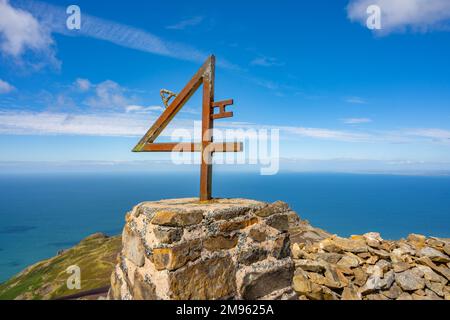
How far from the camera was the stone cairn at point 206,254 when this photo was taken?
9.45ft

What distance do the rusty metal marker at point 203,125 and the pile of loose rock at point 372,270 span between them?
3.10 metres

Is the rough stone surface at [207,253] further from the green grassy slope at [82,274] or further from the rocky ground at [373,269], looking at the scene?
the green grassy slope at [82,274]

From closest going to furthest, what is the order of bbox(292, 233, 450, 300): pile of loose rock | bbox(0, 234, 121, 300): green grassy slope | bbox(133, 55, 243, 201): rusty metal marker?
bbox(133, 55, 243, 201): rusty metal marker → bbox(292, 233, 450, 300): pile of loose rock → bbox(0, 234, 121, 300): green grassy slope

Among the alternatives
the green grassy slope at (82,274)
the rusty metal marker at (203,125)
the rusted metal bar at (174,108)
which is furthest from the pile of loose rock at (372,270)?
the green grassy slope at (82,274)

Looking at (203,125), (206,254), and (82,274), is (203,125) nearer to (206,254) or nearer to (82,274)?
(206,254)

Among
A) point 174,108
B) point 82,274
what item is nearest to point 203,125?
point 174,108

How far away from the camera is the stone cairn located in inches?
113

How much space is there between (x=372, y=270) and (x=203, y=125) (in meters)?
5.29

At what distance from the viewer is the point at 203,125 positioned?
3.89 m

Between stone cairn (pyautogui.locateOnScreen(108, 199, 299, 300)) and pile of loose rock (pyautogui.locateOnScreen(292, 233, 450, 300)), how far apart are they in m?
2.29

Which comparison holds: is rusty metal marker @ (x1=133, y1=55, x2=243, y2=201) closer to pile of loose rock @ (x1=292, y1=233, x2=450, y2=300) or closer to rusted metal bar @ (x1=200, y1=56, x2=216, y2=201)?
rusted metal bar @ (x1=200, y1=56, x2=216, y2=201)

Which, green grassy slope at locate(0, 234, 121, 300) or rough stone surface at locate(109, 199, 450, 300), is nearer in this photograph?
rough stone surface at locate(109, 199, 450, 300)

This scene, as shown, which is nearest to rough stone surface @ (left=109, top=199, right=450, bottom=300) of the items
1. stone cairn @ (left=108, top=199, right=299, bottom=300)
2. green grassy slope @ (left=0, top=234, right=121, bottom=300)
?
stone cairn @ (left=108, top=199, right=299, bottom=300)
